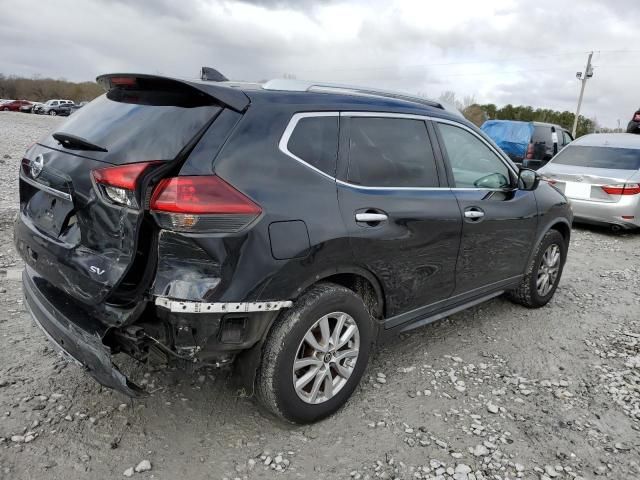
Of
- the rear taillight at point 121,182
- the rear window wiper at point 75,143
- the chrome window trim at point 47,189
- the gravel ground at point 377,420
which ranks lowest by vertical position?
the gravel ground at point 377,420

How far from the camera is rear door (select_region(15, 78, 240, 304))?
2232mm

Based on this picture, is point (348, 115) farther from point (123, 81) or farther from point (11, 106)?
point (11, 106)

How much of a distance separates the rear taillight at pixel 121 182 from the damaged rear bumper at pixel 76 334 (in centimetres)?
60

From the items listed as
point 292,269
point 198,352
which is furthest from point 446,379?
point 198,352

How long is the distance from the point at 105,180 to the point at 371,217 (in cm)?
137

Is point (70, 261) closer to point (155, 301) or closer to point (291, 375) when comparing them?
point (155, 301)

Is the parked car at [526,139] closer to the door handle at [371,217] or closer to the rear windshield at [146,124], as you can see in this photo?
the door handle at [371,217]

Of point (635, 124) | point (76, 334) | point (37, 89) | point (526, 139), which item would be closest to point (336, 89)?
point (76, 334)

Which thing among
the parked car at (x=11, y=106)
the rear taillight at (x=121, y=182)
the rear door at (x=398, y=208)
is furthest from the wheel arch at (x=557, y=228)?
the parked car at (x=11, y=106)

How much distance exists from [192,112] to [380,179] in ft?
3.73

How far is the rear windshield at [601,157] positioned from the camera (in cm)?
843

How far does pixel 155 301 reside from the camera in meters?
2.20

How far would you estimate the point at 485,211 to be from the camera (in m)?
3.60

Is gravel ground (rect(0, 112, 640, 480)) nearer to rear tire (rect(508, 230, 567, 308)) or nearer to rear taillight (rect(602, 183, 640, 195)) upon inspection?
rear tire (rect(508, 230, 567, 308))
